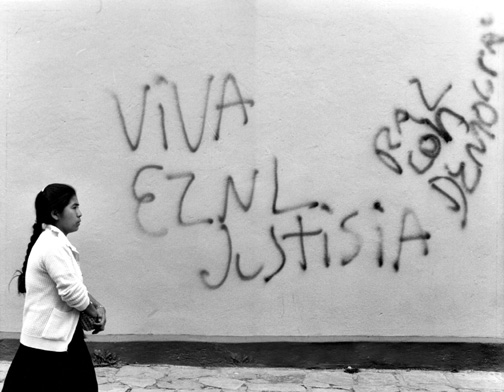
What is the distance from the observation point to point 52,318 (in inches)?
151

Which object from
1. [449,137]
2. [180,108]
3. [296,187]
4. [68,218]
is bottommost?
[68,218]

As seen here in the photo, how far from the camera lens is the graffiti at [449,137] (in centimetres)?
586

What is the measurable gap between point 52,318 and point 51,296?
123 mm

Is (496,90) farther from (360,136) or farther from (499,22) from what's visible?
(360,136)

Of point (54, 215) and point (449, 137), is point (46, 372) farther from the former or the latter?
point (449, 137)

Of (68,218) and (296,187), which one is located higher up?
(296,187)

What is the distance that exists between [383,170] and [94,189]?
2534 millimetres

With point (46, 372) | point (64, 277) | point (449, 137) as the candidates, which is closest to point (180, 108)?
point (449, 137)

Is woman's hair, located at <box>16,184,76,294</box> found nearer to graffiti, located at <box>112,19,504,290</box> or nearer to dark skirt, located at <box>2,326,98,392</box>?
dark skirt, located at <box>2,326,98,392</box>

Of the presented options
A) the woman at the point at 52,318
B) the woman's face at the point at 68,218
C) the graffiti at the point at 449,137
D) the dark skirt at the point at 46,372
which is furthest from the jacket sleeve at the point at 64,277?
the graffiti at the point at 449,137

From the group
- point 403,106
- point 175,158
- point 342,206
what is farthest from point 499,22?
point 175,158

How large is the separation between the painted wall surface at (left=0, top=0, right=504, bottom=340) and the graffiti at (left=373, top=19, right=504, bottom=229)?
0.04ft

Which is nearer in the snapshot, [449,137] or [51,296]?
[51,296]

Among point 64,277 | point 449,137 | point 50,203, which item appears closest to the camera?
point 64,277
